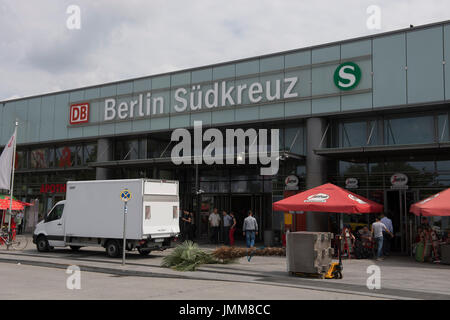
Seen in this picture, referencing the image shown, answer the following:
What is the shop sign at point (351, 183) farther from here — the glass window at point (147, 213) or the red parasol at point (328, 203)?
the glass window at point (147, 213)

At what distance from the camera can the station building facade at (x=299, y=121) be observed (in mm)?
19750

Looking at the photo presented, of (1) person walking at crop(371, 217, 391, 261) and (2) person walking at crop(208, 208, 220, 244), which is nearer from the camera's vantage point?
(1) person walking at crop(371, 217, 391, 261)

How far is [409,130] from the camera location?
20.6 meters

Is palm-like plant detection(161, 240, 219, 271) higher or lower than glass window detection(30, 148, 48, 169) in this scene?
lower

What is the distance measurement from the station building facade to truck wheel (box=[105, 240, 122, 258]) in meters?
6.34

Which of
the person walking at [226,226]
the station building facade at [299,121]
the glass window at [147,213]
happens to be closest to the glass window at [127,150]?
the station building facade at [299,121]

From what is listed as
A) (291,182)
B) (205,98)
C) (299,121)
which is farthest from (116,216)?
(299,121)

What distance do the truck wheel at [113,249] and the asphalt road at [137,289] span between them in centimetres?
441

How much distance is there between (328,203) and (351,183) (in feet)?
16.7

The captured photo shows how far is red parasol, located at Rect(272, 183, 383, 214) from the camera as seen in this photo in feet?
55.2

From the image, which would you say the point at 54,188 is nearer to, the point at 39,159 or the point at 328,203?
the point at 39,159

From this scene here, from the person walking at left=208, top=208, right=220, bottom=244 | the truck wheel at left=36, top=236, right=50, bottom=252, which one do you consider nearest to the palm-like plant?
the truck wheel at left=36, top=236, right=50, bottom=252

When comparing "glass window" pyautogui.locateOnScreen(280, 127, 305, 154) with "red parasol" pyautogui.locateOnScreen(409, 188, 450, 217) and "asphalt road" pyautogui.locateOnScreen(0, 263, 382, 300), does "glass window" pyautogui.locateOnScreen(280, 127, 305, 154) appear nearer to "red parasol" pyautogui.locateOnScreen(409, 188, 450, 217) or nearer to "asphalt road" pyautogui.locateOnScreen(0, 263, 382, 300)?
"red parasol" pyautogui.locateOnScreen(409, 188, 450, 217)

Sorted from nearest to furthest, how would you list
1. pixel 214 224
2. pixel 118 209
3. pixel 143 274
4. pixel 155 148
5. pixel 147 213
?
pixel 143 274, pixel 147 213, pixel 118 209, pixel 214 224, pixel 155 148
